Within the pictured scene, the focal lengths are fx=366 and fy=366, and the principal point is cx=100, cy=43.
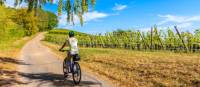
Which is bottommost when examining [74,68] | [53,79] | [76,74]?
[53,79]

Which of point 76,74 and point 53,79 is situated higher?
point 76,74

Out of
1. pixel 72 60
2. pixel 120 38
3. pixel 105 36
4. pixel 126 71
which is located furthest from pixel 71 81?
pixel 105 36

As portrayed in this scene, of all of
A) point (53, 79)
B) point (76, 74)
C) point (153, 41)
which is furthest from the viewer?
point (153, 41)

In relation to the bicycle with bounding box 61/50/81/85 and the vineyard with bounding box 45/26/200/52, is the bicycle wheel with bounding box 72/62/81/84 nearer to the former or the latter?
the bicycle with bounding box 61/50/81/85

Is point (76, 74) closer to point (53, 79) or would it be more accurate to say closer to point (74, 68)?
point (74, 68)

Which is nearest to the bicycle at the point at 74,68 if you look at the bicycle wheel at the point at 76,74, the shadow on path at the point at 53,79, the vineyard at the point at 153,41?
the bicycle wheel at the point at 76,74

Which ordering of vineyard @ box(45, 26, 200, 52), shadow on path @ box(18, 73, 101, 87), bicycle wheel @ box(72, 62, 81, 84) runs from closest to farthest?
bicycle wheel @ box(72, 62, 81, 84)
shadow on path @ box(18, 73, 101, 87)
vineyard @ box(45, 26, 200, 52)

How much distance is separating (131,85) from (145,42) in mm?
24625

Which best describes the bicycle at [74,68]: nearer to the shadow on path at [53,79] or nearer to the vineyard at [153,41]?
the shadow on path at [53,79]

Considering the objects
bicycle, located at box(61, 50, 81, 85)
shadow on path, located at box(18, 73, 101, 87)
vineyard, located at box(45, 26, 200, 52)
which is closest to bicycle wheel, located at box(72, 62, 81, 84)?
bicycle, located at box(61, 50, 81, 85)

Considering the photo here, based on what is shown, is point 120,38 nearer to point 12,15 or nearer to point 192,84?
point 12,15

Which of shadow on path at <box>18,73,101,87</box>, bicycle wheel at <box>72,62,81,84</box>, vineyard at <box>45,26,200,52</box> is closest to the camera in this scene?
bicycle wheel at <box>72,62,81,84</box>

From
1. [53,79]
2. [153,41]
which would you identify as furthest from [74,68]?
[153,41]

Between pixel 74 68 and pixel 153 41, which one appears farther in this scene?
pixel 153 41
